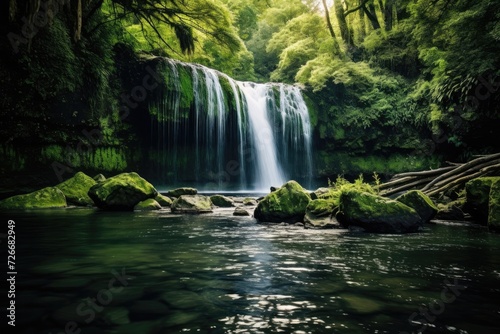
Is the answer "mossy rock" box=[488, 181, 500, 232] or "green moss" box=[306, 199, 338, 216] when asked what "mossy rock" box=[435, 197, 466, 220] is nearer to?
"mossy rock" box=[488, 181, 500, 232]

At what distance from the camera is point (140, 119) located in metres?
19.6

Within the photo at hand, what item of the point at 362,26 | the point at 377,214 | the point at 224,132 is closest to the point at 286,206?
the point at 377,214

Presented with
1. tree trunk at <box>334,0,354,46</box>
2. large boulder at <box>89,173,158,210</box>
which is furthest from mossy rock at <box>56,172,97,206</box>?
tree trunk at <box>334,0,354,46</box>

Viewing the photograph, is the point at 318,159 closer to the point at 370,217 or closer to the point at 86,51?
the point at 86,51

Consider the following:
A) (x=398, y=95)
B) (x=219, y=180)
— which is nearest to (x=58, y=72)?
(x=219, y=180)

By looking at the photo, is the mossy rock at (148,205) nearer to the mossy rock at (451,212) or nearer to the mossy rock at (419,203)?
the mossy rock at (419,203)

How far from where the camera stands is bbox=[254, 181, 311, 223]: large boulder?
8.82 m

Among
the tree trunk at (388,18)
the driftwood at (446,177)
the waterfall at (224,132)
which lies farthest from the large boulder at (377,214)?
the tree trunk at (388,18)

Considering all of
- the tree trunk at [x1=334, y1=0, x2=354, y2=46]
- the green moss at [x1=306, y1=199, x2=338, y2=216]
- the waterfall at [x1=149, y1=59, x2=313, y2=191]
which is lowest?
the green moss at [x1=306, y1=199, x2=338, y2=216]

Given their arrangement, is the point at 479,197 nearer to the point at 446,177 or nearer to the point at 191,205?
the point at 446,177

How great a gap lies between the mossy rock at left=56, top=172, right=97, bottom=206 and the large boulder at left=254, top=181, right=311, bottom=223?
6.71 meters

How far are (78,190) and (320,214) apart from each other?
28.5 ft

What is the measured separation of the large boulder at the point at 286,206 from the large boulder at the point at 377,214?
1454mm

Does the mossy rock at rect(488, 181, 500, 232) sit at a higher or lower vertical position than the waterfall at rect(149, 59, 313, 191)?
lower
